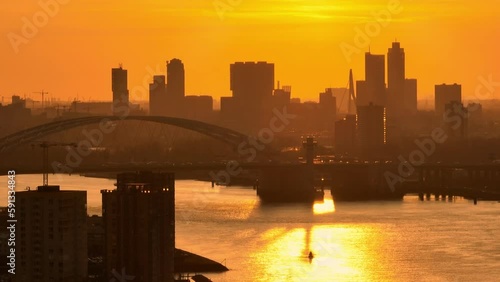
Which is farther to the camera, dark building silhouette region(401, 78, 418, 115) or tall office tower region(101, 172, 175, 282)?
dark building silhouette region(401, 78, 418, 115)

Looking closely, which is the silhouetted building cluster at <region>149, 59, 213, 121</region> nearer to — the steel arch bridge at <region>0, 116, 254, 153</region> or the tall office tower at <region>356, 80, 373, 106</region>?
the tall office tower at <region>356, 80, 373, 106</region>

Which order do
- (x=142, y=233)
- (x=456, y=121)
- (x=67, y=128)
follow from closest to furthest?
(x=142, y=233) → (x=67, y=128) → (x=456, y=121)

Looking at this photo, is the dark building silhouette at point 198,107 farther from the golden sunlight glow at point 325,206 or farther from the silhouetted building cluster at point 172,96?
the golden sunlight glow at point 325,206

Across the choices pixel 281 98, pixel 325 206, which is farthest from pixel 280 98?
pixel 325 206

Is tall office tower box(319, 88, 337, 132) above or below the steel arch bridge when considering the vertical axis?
above

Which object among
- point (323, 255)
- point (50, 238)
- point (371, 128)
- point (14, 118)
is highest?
point (14, 118)

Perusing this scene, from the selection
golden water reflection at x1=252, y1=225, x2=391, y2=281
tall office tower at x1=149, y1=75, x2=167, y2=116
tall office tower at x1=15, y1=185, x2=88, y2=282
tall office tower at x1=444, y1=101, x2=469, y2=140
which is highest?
tall office tower at x1=149, y1=75, x2=167, y2=116

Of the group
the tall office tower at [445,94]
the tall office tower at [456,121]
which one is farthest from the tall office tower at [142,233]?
the tall office tower at [445,94]

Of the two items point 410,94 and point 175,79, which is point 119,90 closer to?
point 175,79

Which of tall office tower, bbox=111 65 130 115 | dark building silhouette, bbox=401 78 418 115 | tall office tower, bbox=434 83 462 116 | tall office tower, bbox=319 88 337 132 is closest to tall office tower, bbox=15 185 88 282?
tall office tower, bbox=111 65 130 115
